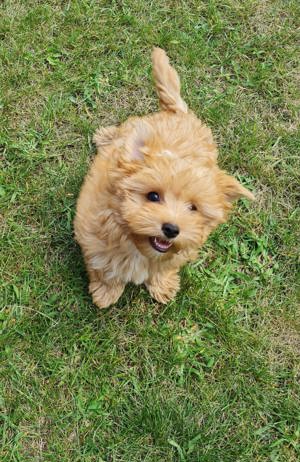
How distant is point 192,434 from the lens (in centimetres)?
337

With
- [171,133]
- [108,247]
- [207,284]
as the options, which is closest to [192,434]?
[207,284]

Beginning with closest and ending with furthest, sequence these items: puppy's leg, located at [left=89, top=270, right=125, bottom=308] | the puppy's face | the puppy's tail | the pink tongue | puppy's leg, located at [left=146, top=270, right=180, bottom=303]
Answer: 1. the puppy's face
2. the pink tongue
3. the puppy's tail
4. puppy's leg, located at [left=89, top=270, right=125, bottom=308]
5. puppy's leg, located at [left=146, top=270, right=180, bottom=303]

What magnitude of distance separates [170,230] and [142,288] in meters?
1.24

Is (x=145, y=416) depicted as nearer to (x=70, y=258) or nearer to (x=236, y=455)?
(x=236, y=455)

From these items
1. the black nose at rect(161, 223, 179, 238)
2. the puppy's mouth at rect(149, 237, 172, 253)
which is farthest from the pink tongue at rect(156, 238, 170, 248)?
the black nose at rect(161, 223, 179, 238)

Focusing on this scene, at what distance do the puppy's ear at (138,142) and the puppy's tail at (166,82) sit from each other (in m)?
0.40

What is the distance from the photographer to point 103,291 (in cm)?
338

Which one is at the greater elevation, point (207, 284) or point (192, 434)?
point (207, 284)

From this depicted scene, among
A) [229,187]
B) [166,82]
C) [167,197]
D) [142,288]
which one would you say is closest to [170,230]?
[167,197]

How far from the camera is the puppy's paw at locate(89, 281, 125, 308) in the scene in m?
3.36

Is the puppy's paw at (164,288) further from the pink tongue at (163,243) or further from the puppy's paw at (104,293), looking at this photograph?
the pink tongue at (163,243)

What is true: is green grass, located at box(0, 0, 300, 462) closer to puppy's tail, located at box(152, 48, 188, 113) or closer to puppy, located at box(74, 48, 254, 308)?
puppy, located at box(74, 48, 254, 308)

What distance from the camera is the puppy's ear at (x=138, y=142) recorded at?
2465 mm

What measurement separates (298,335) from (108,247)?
1.60 metres
